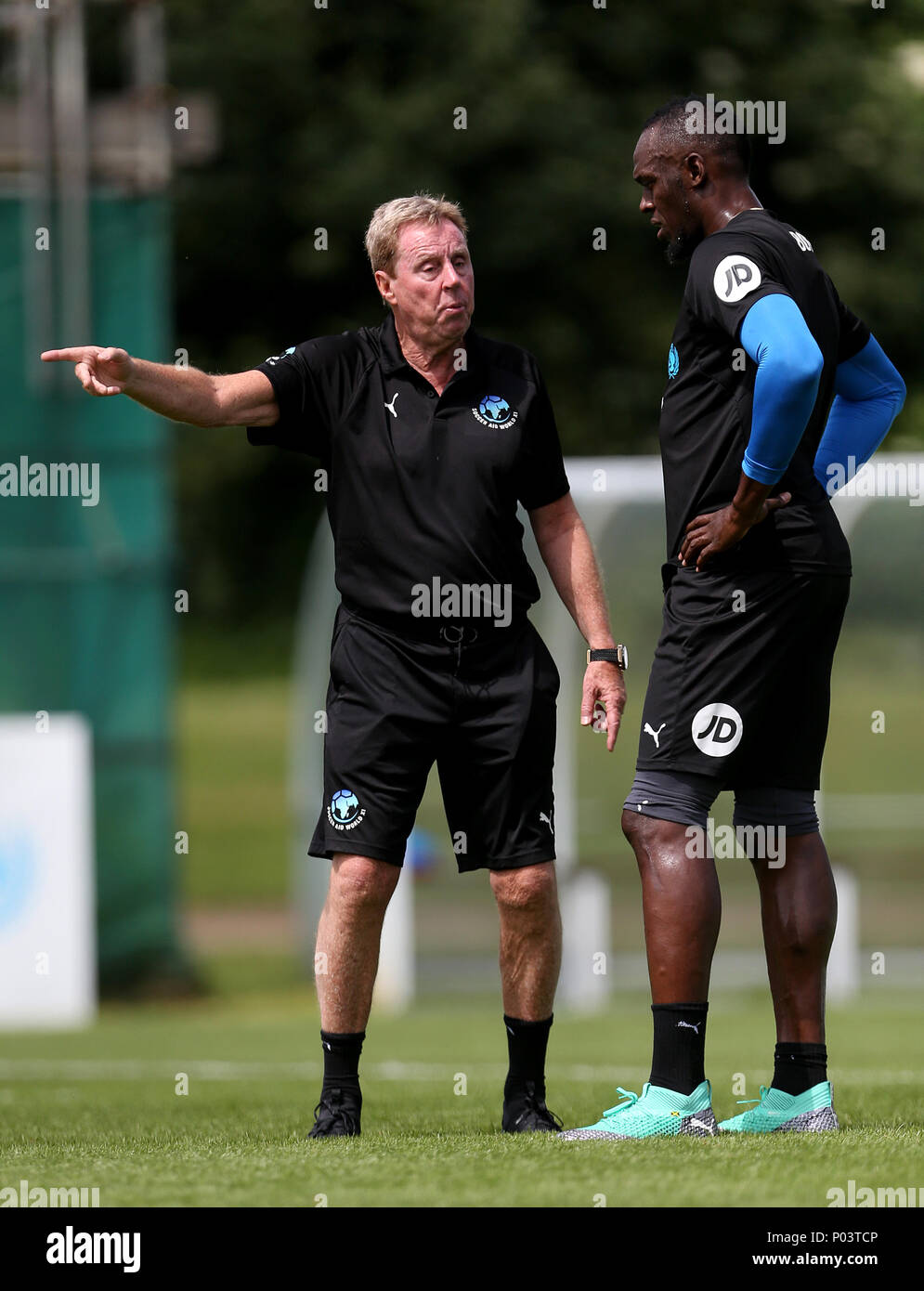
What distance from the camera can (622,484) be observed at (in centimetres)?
1279

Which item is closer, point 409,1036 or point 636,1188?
point 636,1188

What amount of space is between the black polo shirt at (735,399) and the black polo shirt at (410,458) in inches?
16.8

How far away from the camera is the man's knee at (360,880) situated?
16.4 ft

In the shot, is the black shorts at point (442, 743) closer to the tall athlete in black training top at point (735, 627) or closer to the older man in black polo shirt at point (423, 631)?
the older man in black polo shirt at point (423, 631)

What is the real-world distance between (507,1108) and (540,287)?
95.9 ft

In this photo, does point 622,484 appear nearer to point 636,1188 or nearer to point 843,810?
point 843,810

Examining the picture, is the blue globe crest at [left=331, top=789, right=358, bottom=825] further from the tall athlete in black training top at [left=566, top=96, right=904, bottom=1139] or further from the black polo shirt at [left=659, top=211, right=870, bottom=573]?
the black polo shirt at [left=659, top=211, right=870, bottom=573]

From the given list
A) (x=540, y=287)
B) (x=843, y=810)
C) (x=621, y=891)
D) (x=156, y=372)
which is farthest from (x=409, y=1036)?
(x=540, y=287)

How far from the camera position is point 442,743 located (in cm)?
510

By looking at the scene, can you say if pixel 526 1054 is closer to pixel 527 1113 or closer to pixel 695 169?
pixel 527 1113

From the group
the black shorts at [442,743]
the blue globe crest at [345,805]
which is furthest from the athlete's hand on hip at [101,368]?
the blue globe crest at [345,805]

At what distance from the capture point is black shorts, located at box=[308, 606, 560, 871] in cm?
503

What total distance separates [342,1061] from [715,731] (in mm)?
1246
